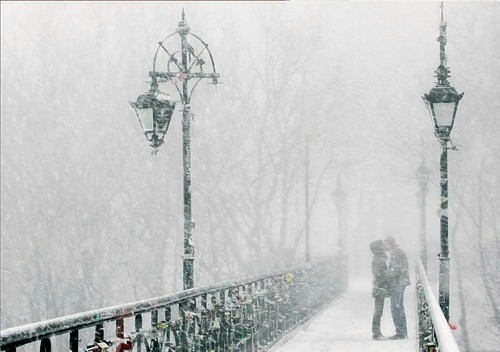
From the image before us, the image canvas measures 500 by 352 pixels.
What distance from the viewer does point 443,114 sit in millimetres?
10586

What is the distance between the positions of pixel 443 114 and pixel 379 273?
4475 millimetres

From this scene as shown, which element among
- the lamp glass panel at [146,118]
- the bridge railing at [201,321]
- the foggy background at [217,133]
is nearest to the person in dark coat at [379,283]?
the bridge railing at [201,321]

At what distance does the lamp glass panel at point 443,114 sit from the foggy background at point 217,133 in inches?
792

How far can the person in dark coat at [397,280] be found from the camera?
13.9 m

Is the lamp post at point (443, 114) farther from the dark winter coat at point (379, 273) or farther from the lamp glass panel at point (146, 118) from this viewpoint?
the lamp glass panel at point (146, 118)

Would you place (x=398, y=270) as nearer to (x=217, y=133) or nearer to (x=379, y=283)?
(x=379, y=283)

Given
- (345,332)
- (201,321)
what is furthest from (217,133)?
(201,321)

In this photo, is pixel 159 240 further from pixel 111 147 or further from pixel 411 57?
pixel 411 57

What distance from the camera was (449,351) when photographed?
4.56 meters

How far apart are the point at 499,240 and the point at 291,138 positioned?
372 inches

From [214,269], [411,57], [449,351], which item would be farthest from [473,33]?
[449,351]

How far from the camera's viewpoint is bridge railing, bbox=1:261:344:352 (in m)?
5.75

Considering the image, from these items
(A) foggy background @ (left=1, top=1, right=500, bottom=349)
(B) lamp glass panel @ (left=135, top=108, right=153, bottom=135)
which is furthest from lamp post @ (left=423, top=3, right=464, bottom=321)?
(A) foggy background @ (left=1, top=1, right=500, bottom=349)

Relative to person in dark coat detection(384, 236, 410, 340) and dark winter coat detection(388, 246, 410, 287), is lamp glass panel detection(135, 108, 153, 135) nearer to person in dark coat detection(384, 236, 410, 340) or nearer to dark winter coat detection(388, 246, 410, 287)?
person in dark coat detection(384, 236, 410, 340)
